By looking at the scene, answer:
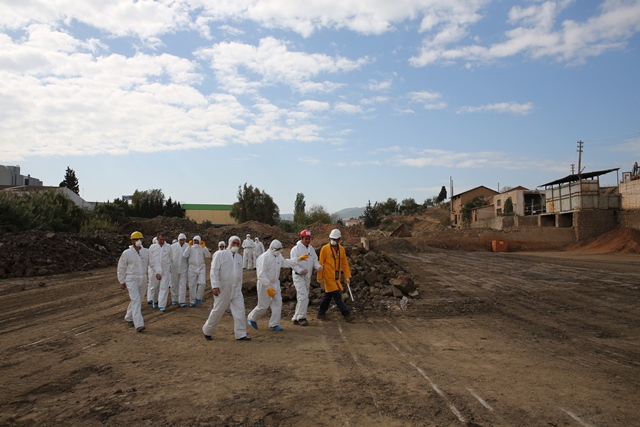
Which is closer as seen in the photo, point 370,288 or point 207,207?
point 370,288

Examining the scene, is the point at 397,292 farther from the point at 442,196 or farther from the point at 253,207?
the point at 442,196

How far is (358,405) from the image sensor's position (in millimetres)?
4879

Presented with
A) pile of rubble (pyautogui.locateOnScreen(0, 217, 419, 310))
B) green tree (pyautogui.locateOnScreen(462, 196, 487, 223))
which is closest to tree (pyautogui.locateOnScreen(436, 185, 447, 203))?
green tree (pyautogui.locateOnScreen(462, 196, 487, 223))

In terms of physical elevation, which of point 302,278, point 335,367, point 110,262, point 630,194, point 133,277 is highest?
point 630,194

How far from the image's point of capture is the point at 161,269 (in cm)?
1127

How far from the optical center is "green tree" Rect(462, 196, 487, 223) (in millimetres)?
57344

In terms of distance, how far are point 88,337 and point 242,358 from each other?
3.40 metres

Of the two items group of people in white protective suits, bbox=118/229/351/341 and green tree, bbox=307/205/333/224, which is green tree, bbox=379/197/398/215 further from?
group of people in white protective suits, bbox=118/229/351/341

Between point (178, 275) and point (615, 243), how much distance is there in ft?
101

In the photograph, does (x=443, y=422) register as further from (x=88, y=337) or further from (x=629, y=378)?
(x=88, y=337)

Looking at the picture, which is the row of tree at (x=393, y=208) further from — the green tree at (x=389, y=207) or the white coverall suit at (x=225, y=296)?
the white coverall suit at (x=225, y=296)

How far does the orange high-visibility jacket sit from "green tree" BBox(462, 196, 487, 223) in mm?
49542

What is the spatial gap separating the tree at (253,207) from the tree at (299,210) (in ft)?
24.6

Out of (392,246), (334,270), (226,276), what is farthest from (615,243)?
(226,276)
